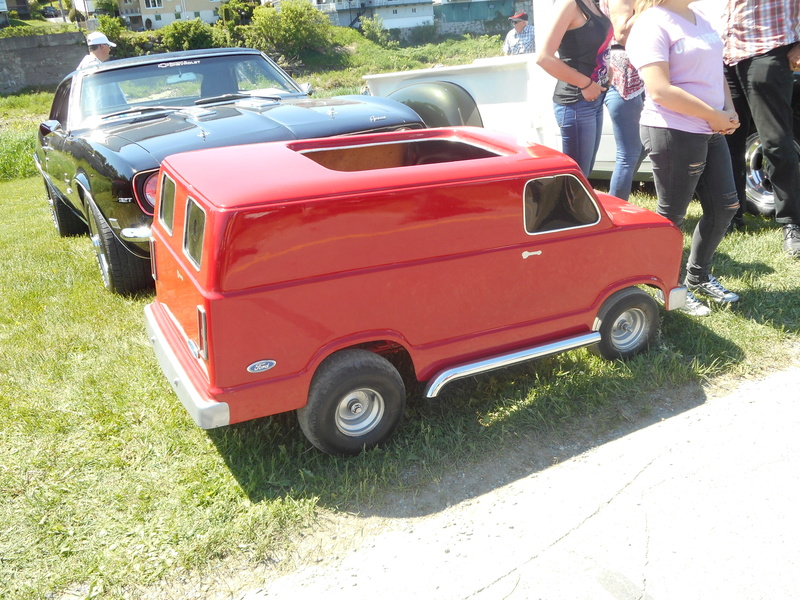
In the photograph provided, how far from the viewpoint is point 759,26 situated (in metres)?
→ 4.79

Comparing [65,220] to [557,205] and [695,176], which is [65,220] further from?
[695,176]

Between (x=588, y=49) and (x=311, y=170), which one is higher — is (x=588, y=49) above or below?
above

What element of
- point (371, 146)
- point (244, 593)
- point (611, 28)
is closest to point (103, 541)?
point (244, 593)

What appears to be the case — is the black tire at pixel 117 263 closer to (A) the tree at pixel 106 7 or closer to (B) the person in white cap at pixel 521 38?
(B) the person in white cap at pixel 521 38

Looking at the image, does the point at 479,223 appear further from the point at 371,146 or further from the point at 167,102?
the point at 167,102

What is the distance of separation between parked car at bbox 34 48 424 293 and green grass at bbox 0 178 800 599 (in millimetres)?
647

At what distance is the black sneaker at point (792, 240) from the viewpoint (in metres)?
5.17

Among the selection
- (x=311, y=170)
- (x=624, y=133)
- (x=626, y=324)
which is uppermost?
(x=311, y=170)

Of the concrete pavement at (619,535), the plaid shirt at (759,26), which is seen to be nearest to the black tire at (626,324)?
the concrete pavement at (619,535)

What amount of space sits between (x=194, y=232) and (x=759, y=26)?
12.8 ft

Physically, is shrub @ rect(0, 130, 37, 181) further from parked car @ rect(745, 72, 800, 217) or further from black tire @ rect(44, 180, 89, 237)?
parked car @ rect(745, 72, 800, 217)

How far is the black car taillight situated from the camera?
463 cm

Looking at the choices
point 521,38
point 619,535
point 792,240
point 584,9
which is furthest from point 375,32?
point 619,535

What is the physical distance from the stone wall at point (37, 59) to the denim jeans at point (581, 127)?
57.4 m
